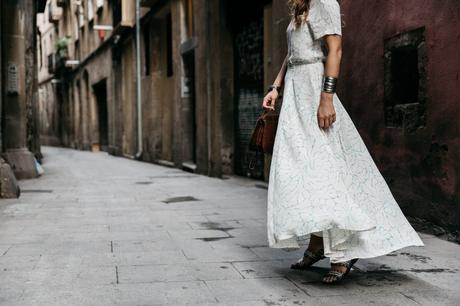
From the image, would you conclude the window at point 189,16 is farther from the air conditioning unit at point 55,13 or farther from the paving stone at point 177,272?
the air conditioning unit at point 55,13

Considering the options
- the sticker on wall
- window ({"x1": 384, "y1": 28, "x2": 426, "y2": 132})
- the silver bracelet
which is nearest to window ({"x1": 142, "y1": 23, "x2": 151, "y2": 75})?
the sticker on wall

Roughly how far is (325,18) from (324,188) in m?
1.02

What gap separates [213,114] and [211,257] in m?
7.86

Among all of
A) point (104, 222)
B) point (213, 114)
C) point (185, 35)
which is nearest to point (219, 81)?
point (213, 114)

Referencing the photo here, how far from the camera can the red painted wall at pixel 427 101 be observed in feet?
17.0

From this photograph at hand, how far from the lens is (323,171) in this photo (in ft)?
12.0

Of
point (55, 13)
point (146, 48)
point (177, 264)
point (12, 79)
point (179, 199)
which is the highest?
point (55, 13)

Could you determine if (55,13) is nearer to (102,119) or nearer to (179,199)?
(102,119)

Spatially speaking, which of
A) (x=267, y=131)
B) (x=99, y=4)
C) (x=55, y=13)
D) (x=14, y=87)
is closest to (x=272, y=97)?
(x=267, y=131)

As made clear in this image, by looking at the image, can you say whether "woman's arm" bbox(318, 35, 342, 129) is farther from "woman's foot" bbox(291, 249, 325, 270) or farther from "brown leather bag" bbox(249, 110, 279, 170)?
"woman's foot" bbox(291, 249, 325, 270)

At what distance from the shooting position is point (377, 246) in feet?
12.1

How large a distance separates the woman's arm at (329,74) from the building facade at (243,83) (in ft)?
6.04

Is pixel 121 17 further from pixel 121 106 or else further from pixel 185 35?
pixel 185 35

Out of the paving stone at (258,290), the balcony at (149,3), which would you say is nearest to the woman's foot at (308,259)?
the paving stone at (258,290)
